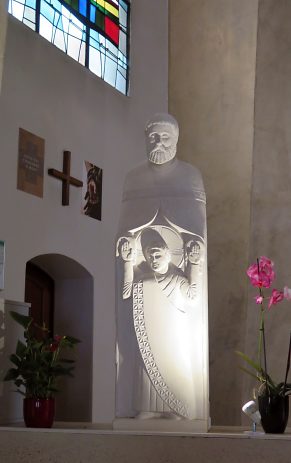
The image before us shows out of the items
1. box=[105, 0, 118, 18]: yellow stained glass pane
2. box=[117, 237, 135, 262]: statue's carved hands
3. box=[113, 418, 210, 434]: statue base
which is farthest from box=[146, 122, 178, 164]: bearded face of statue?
box=[105, 0, 118, 18]: yellow stained glass pane

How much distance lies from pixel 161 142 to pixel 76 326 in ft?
12.8

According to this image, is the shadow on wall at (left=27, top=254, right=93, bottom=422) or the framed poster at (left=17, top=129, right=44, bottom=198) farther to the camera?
the shadow on wall at (left=27, top=254, right=93, bottom=422)

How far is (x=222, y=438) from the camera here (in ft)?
14.1

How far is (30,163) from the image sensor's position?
7789mm

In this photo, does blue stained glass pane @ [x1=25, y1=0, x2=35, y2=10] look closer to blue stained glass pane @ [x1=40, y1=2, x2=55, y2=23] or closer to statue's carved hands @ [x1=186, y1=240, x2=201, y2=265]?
blue stained glass pane @ [x1=40, y1=2, x2=55, y2=23]

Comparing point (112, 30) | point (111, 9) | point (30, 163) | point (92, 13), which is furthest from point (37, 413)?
point (111, 9)

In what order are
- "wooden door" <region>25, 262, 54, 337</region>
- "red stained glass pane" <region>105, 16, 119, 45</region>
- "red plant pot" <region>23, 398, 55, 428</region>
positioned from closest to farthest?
"red plant pot" <region>23, 398, 55, 428</region>, "wooden door" <region>25, 262, 54, 337</region>, "red stained glass pane" <region>105, 16, 119, 45</region>

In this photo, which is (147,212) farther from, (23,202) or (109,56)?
(109,56)

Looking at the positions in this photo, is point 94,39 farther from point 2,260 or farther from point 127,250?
point 127,250

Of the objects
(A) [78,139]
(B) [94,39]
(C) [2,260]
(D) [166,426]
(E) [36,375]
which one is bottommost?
(D) [166,426]

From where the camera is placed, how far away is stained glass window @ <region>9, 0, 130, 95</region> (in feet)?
27.2

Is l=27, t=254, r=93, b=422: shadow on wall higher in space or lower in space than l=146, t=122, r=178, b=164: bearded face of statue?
lower

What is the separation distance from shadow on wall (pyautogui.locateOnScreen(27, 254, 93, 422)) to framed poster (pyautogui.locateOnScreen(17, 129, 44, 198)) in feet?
3.37

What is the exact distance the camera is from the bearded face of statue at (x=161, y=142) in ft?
17.4
